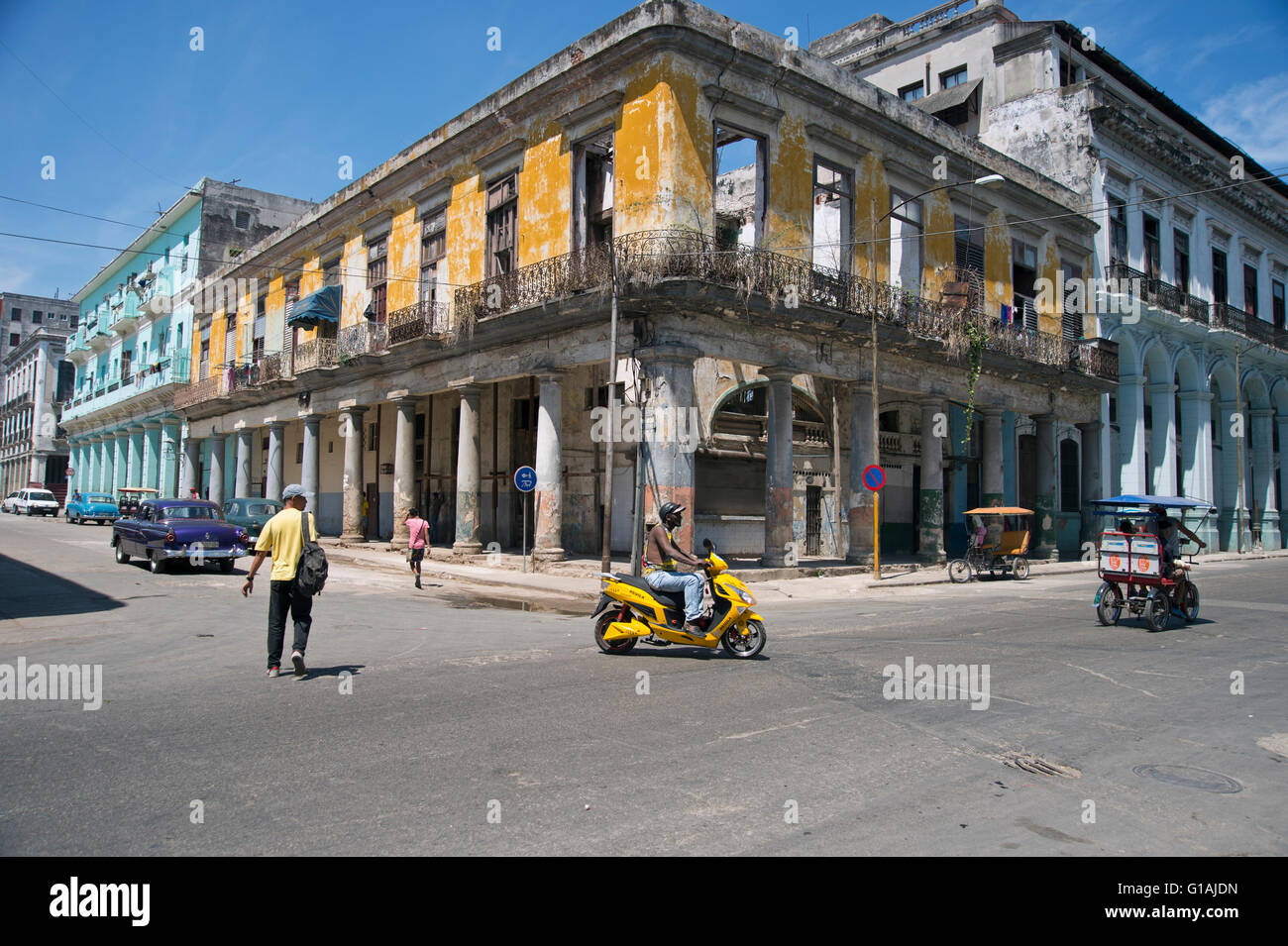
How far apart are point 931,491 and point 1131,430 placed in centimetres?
1320

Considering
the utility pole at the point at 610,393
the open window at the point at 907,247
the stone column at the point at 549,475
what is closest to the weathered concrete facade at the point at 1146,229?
the open window at the point at 907,247

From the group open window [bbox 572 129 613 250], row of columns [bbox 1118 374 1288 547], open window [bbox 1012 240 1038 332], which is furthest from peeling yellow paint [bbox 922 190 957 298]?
row of columns [bbox 1118 374 1288 547]

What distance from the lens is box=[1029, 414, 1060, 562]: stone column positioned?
93.3 ft

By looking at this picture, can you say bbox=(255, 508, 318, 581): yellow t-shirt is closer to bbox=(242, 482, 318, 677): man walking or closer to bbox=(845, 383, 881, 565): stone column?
bbox=(242, 482, 318, 677): man walking

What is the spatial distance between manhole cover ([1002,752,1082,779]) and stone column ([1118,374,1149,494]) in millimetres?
31399

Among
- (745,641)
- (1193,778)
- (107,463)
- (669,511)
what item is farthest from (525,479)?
(107,463)

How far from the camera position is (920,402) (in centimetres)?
2455

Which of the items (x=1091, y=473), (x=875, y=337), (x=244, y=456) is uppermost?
(x=875, y=337)

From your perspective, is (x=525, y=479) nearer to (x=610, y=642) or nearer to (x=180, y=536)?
(x=180, y=536)

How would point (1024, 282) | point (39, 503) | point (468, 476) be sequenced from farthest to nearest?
point (39, 503), point (1024, 282), point (468, 476)

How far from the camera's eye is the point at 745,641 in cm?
908
